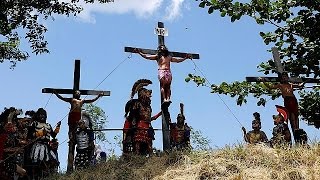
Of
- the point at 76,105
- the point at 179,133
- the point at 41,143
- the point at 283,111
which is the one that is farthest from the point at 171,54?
the point at 41,143

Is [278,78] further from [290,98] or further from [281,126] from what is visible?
Result: [281,126]

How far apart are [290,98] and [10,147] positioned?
5.95 meters

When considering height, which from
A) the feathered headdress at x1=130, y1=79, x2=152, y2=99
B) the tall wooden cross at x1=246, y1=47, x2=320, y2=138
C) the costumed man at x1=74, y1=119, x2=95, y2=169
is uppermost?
the tall wooden cross at x1=246, y1=47, x2=320, y2=138

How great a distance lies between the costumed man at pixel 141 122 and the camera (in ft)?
34.3

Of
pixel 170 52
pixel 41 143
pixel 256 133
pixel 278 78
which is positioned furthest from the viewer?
pixel 278 78

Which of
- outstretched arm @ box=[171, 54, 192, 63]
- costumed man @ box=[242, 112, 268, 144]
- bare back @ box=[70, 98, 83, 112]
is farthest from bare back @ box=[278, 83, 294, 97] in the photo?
bare back @ box=[70, 98, 83, 112]

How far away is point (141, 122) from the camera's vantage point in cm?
1062

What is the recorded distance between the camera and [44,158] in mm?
10383

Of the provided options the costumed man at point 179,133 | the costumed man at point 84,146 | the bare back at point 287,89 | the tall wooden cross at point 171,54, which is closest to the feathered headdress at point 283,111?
the bare back at point 287,89

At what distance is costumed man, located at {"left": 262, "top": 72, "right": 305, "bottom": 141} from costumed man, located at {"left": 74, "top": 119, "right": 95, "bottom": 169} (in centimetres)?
411

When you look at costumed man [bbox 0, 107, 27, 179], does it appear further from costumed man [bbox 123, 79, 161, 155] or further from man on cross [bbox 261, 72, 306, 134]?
man on cross [bbox 261, 72, 306, 134]

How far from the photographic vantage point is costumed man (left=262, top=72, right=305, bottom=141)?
10.9 meters

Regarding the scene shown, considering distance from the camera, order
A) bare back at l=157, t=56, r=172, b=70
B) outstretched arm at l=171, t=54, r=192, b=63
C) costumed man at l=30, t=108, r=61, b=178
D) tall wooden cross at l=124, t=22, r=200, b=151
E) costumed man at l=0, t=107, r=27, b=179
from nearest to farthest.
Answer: costumed man at l=0, t=107, r=27, b=179
costumed man at l=30, t=108, r=61, b=178
tall wooden cross at l=124, t=22, r=200, b=151
bare back at l=157, t=56, r=172, b=70
outstretched arm at l=171, t=54, r=192, b=63

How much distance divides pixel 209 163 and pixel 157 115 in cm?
281
